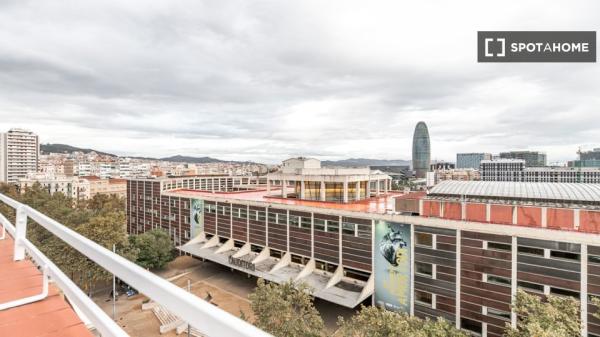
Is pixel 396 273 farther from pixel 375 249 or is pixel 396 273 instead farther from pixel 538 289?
pixel 538 289

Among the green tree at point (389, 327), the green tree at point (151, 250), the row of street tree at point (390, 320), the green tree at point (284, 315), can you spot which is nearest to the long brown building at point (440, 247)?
the row of street tree at point (390, 320)

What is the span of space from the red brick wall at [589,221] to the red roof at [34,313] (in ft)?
74.4

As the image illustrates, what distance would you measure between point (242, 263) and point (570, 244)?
24015mm

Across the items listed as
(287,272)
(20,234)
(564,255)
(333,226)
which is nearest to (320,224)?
(333,226)

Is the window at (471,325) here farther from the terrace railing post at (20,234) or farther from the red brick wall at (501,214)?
the terrace railing post at (20,234)

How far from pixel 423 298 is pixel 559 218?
9570 millimetres

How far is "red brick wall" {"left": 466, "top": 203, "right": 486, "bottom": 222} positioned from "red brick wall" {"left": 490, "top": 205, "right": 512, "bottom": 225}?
0.49 metres

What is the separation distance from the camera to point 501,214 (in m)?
18.7

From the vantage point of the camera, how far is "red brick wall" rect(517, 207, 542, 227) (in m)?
17.7

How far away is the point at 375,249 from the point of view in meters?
22.8

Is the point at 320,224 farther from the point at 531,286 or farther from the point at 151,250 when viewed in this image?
the point at 151,250

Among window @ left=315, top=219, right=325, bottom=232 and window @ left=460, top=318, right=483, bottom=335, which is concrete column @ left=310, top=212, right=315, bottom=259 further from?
window @ left=460, top=318, right=483, bottom=335

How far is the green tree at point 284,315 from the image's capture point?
44.9 feet

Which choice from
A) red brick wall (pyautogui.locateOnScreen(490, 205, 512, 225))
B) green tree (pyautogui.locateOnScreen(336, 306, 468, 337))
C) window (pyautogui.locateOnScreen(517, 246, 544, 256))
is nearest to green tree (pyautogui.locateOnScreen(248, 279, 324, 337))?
green tree (pyautogui.locateOnScreen(336, 306, 468, 337))
